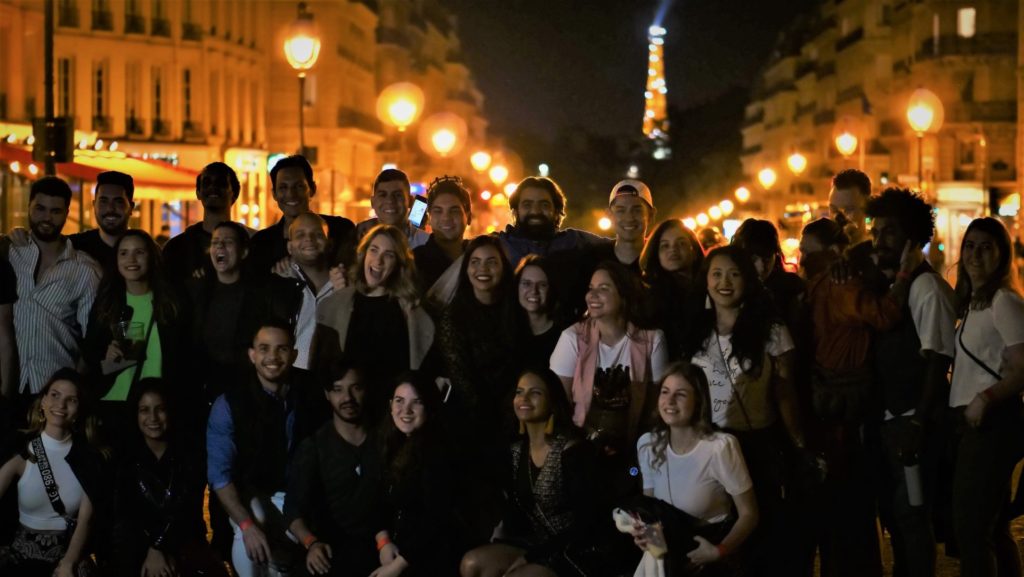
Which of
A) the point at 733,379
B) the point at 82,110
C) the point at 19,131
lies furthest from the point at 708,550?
the point at 82,110

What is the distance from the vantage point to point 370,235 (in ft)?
29.0

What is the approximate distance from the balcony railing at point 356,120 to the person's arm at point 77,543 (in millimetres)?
66397

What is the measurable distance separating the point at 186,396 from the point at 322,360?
0.92 metres

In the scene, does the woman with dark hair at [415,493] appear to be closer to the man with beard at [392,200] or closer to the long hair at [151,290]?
the long hair at [151,290]

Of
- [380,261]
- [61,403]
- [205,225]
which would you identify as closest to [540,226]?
[380,261]

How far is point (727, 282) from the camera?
8.24 meters

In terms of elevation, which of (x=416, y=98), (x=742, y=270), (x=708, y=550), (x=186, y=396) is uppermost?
(x=416, y=98)

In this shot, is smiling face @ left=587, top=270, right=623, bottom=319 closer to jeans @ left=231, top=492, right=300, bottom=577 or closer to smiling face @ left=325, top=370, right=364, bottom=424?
smiling face @ left=325, top=370, right=364, bottom=424

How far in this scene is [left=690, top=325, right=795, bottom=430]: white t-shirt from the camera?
8156mm

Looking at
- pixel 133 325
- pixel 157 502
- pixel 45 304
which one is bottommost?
pixel 157 502

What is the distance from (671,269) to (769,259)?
0.62 m

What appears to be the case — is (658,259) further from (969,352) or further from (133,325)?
(133,325)

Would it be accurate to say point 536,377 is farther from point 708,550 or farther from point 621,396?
point 708,550

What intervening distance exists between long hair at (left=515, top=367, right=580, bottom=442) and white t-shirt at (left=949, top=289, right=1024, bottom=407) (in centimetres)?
202
